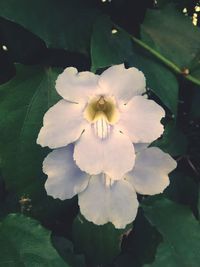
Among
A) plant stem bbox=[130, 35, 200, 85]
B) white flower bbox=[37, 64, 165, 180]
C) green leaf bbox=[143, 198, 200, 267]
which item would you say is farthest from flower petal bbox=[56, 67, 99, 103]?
green leaf bbox=[143, 198, 200, 267]

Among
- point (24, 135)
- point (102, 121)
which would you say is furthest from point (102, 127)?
point (24, 135)

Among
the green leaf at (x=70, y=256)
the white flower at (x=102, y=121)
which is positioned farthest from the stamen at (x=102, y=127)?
the green leaf at (x=70, y=256)

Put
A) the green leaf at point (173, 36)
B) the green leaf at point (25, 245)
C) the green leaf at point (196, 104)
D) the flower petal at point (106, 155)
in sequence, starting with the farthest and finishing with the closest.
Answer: the green leaf at point (196, 104)
the green leaf at point (173, 36)
the green leaf at point (25, 245)
the flower petal at point (106, 155)

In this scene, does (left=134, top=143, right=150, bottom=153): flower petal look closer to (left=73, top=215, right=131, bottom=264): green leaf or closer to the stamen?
the stamen

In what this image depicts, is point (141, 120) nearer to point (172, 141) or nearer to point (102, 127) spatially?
point (102, 127)

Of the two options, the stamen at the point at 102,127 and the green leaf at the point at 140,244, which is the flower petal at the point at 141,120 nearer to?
the stamen at the point at 102,127
